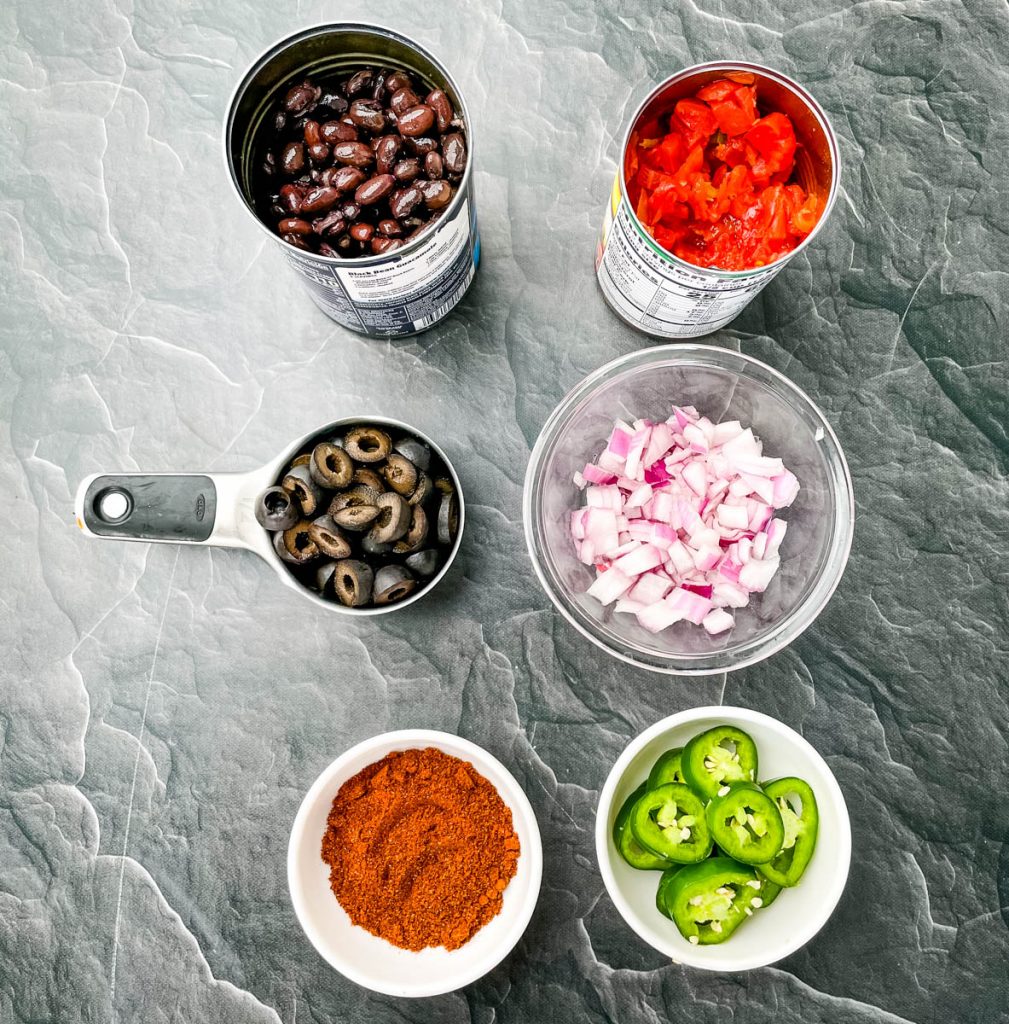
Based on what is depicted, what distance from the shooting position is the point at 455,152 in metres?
1.00

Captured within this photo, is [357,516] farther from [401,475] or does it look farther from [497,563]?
[497,563]

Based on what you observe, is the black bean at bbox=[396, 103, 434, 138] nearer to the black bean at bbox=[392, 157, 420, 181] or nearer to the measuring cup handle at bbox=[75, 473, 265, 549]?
the black bean at bbox=[392, 157, 420, 181]

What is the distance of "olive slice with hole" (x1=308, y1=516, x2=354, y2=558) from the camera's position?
3.51 ft

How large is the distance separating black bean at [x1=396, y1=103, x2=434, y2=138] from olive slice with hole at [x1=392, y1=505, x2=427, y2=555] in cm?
46

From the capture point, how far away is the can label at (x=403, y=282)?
37.6 inches

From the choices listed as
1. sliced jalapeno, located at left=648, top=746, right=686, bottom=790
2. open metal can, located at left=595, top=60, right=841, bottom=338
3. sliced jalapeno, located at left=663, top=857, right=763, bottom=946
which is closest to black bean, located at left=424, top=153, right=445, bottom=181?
open metal can, located at left=595, top=60, right=841, bottom=338

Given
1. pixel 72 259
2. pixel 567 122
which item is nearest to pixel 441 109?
pixel 567 122

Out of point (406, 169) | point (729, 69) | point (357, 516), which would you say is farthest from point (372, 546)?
point (729, 69)

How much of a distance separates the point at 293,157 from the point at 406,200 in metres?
0.16

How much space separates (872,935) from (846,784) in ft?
0.75

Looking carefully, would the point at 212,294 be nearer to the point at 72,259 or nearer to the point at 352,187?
the point at 72,259

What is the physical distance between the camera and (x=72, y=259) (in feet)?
4.41

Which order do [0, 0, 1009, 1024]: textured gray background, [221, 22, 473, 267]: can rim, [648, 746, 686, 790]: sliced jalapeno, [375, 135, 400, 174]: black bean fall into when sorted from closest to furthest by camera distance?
[221, 22, 473, 267]: can rim < [375, 135, 400, 174]: black bean < [648, 746, 686, 790]: sliced jalapeno < [0, 0, 1009, 1024]: textured gray background

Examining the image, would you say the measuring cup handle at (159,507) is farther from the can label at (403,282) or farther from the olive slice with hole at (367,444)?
the can label at (403,282)
